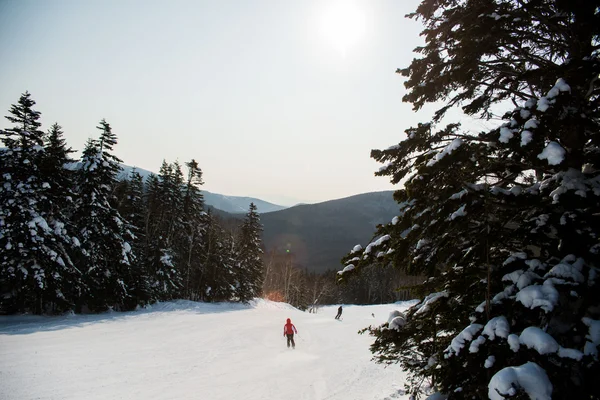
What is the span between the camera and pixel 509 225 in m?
4.74

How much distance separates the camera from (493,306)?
12.2 ft

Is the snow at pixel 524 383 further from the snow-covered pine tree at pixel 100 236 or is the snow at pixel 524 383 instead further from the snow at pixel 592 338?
the snow-covered pine tree at pixel 100 236

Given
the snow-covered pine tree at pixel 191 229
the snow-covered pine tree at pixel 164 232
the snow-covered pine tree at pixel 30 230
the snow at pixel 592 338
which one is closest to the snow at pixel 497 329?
the snow at pixel 592 338

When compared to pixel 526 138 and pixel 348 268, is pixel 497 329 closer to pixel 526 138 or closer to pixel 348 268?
pixel 526 138

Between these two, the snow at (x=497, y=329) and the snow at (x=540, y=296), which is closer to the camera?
the snow at (x=540, y=296)

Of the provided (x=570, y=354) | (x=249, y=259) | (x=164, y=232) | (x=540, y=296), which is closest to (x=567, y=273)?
(x=540, y=296)

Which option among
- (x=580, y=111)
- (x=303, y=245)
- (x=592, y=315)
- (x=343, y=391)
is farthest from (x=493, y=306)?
(x=303, y=245)

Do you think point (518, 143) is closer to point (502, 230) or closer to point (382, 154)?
point (502, 230)

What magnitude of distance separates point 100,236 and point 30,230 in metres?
4.79

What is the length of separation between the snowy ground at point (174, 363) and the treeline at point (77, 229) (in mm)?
2539

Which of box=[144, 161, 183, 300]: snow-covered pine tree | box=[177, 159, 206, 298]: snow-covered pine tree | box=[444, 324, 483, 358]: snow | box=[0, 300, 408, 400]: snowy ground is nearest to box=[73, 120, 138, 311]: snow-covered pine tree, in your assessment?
box=[0, 300, 408, 400]: snowy ground

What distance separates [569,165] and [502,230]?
3.70ft

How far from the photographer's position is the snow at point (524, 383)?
2607 mm

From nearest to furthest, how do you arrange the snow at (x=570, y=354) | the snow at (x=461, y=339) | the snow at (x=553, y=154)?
the snow at (x=570, y=354)
the snow at (x=553, y=154)
the snow at (x=461, y=339)
